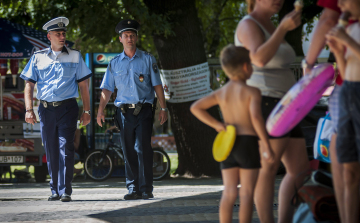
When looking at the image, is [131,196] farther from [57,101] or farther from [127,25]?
[127,25]

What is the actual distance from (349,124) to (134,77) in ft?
15.1

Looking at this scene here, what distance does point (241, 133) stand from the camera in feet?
13.4

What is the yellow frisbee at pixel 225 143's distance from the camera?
398 centimetres

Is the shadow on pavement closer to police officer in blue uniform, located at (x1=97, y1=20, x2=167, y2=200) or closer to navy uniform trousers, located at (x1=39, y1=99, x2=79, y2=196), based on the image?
police officer in blue uniform, located at (x1=97, y1=20, x2=167, y2=200)

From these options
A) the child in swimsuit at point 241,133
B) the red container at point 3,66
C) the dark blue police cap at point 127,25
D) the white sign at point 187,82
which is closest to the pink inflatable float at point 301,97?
the child in swimsuit at point 241,133

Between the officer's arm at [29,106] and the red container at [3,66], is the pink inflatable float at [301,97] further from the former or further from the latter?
the red container at [3,66]

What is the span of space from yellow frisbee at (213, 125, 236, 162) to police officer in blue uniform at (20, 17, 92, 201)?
4.01 meters

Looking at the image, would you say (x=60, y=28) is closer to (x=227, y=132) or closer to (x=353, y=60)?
(x=227, y=132)

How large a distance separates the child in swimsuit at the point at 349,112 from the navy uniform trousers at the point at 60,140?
4.74m

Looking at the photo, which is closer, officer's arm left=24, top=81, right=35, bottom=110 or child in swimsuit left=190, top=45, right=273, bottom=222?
child in swimsuit left=190, top=45, right=273, bottom=222

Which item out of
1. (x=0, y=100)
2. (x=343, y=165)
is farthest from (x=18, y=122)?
(x=343, y=165)

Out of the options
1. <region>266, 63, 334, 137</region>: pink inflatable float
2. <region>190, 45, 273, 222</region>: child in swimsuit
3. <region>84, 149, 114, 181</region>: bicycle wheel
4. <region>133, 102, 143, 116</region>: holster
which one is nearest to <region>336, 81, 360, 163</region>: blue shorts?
<region>266, 63, 334, 137</region>: pink inflatable float

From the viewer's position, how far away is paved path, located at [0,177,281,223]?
6.18 meters

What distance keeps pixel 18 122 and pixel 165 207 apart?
6075mm
